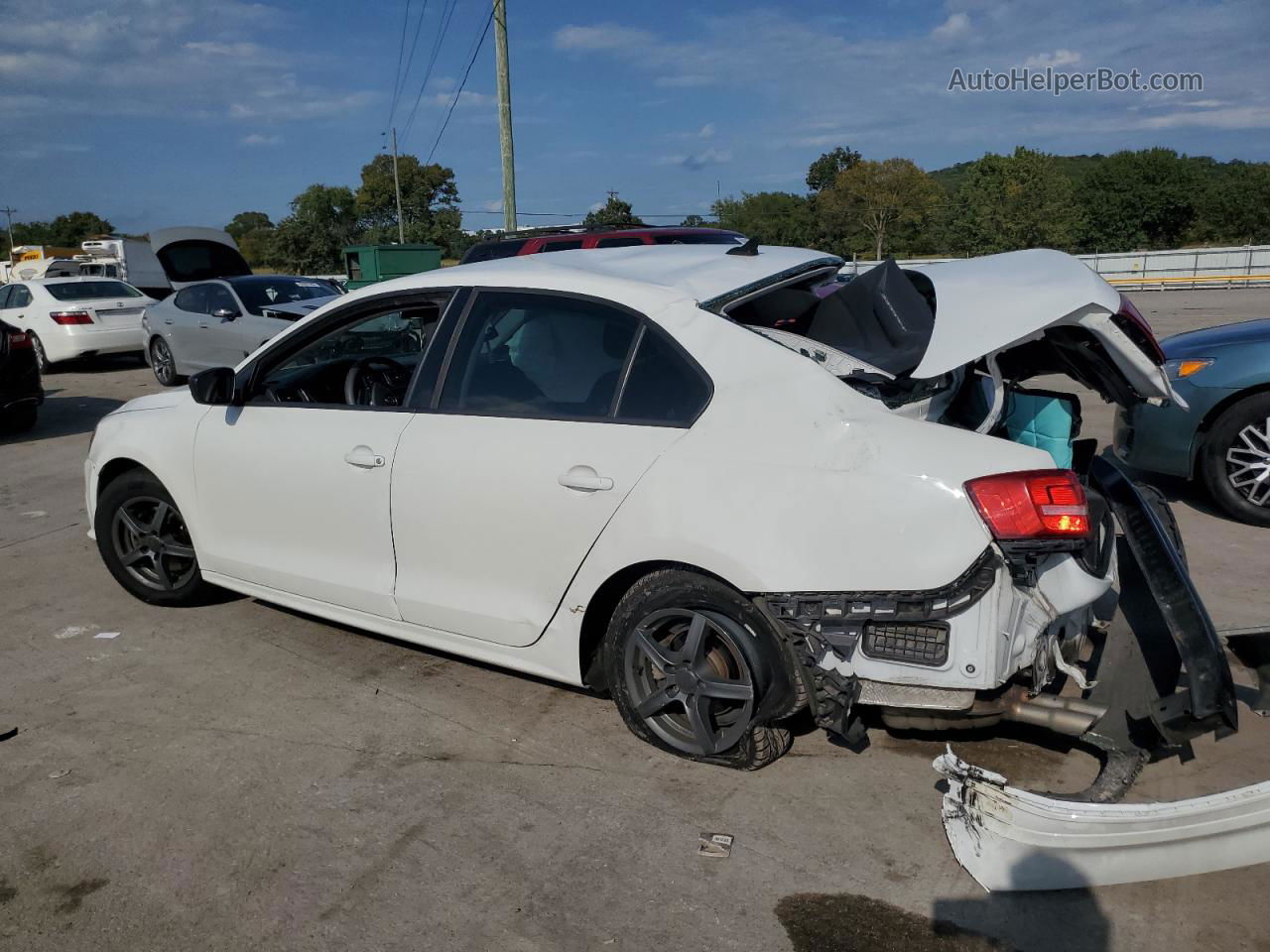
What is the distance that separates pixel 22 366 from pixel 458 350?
8837 millimetres

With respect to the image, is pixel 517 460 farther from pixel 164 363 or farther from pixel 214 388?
pixel 164 363

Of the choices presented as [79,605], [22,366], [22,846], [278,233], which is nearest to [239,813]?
[22,846]

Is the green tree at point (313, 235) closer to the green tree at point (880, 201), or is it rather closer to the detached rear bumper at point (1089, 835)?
the green tree at point (880, 201)

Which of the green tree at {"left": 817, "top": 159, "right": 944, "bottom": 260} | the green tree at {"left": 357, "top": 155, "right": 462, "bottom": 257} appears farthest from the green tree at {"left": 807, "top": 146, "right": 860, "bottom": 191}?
the green tree at {"left": 357, "top": 155, "right": 462, "bottom": 257}

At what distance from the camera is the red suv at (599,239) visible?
1105cm

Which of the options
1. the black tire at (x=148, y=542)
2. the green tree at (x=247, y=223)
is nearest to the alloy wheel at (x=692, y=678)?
the black tire at (x=148, y=542)

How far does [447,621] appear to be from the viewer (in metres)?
3.80

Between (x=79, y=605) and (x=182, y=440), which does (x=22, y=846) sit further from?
(x=79, y=605)

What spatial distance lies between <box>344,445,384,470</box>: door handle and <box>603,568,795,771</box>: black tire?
46.3 inches

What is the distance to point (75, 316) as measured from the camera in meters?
15.7

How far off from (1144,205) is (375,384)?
81.0 meters

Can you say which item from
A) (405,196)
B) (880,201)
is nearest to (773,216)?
(880,201)

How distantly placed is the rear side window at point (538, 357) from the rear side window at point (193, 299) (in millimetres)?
11301

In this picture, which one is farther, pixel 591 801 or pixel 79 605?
pixel 79 605
